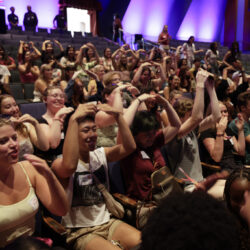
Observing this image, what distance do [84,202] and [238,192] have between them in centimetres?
82

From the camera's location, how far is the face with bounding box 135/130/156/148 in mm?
1827

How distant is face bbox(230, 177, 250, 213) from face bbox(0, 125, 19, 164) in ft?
3.03

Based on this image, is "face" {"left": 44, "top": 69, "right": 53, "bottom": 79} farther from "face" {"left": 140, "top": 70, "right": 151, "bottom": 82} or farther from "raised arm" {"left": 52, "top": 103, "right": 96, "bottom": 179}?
"raised arm" {"left": 52, "top": 103, "right": 96, "bottom": 179}

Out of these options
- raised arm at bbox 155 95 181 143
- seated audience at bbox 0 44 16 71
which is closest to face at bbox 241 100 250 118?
raised arm at bbox 155 95 181 143

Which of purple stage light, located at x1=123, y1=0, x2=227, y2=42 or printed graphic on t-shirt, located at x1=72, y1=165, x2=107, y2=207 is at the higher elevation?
purple stage light, located at x1=123, y1=0, x2=227, y2=42

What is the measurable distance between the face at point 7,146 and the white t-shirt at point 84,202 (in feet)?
1.23

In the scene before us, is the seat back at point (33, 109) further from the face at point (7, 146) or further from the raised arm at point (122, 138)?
the face at point (7, 146)

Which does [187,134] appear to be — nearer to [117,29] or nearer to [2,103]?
[2,103]

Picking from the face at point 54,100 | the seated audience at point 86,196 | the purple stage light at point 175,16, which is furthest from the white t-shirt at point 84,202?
the purple stage light at point 175,16

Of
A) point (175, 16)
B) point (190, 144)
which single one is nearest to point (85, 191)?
point (190, 144)

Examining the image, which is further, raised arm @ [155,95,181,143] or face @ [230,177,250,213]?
raised arm @ [155,95,181,143]

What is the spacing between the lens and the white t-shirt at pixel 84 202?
1.53 meters

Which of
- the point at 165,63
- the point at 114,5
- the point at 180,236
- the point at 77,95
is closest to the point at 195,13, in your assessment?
the point at 114,5

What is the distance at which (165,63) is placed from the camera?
16.7 ft
